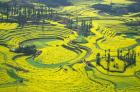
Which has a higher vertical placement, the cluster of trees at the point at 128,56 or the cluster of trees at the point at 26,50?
the cluster of trees at the point at 26,50

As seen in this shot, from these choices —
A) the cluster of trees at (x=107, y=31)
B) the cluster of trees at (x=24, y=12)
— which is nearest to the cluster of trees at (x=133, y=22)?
the cluster of trees at (x=107, y=31)

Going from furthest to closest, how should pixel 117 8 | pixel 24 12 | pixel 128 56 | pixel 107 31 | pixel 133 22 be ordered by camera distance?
1. pixel 117 8
2. pixel 24 12
3. pixel 133 22
4. pixel 107 31
5. pixel 128 56

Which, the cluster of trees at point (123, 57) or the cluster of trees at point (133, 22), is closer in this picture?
the cluster of trees at point (123, 57)

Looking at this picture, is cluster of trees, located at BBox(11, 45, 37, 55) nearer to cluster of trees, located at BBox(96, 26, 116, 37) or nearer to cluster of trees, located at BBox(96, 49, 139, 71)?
cluster of trees, located at BBox(96, 49, 139, 71)

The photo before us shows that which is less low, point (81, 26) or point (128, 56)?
point (81, 26)

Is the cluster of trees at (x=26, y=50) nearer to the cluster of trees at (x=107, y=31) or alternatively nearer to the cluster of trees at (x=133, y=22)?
the cluster of trees at (x=107, y=31)

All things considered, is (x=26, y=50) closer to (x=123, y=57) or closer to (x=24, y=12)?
(x=123, y=57)

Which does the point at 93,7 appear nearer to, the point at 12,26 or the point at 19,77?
the point at 12,26

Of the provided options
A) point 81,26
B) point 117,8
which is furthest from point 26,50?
A: point 117,8
